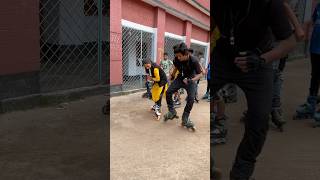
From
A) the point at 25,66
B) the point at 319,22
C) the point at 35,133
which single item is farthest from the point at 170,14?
the point at 25,66

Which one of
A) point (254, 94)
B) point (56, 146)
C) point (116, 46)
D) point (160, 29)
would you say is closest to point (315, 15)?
point (254, 94)

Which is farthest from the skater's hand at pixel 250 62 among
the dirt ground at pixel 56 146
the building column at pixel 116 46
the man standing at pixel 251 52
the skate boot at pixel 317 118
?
the skate boot at pixel 317 118

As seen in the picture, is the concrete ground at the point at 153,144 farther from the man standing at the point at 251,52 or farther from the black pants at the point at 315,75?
the black pants at the point at 315,75

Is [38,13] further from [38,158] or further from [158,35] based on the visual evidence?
[158,35]

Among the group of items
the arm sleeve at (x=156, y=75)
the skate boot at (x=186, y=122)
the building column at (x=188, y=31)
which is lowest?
the skate boot at (x=186, y=122)

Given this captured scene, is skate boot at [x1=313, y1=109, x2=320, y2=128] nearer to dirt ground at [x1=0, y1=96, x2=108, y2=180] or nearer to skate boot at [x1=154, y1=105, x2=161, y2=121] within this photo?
dirt ground at [x1=0, y1=96, x2=108, y2=180]

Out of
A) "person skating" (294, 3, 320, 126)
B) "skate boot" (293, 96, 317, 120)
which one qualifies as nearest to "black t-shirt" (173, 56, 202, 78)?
"person skating" (294, 3, 320, 126)
